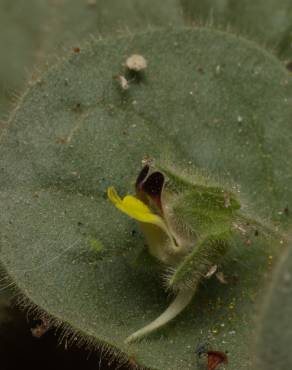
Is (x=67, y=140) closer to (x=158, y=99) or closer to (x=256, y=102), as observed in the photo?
(x=158, y=99)

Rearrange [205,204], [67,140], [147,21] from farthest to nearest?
[147,21], [67,140], [205,204]

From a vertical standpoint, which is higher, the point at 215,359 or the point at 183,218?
the point at 183,218

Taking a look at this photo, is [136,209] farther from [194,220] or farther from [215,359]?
[215,359]

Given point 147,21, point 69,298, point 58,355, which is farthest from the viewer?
point 147,21

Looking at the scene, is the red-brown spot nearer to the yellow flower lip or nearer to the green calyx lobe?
the green calyx lobe

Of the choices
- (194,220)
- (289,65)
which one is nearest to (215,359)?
(194,220)

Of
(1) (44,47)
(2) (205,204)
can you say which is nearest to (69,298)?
(2) (205,204)

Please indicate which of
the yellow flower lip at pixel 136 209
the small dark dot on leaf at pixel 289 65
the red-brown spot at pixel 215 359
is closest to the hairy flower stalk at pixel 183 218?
the yellow flower lip at pixel 136 209
